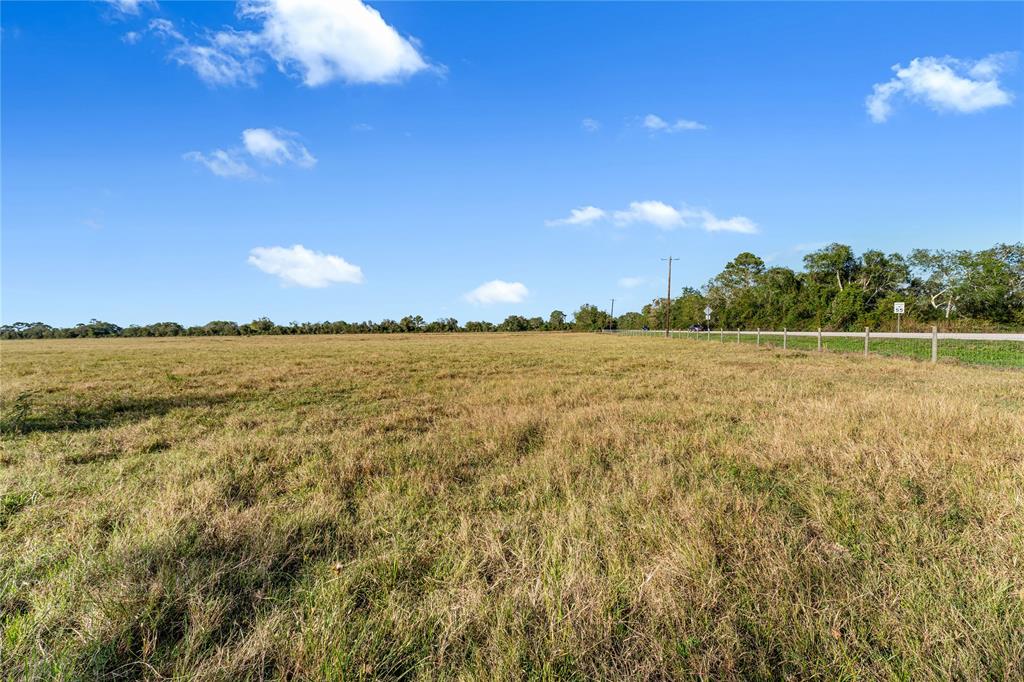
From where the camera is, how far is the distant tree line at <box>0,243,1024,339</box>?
46.6m

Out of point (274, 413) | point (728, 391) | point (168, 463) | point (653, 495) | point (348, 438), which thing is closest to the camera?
point (653, 495)

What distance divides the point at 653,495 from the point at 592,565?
4.00 feet

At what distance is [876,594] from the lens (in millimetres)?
2197

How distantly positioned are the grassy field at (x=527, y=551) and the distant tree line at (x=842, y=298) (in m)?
45.1

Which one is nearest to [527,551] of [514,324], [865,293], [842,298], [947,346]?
[947,346]

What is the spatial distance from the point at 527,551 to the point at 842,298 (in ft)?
193

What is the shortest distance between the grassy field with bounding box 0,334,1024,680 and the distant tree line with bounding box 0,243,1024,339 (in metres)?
45.1

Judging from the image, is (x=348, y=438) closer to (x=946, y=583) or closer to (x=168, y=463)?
(x=168, y=463)

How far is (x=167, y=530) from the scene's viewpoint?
290 cm

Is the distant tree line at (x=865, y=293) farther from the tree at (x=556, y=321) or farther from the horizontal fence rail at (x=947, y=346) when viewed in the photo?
the tree at (x=556, y=321)

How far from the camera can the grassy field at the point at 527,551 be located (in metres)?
1.85

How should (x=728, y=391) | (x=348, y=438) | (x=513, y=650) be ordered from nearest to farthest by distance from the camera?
(x=513, y=650), (x=348, y=438), (x=728, y=391)

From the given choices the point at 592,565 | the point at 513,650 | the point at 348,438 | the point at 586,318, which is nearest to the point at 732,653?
the point at 592,565

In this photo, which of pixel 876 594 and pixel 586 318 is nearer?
pixel 876 594
